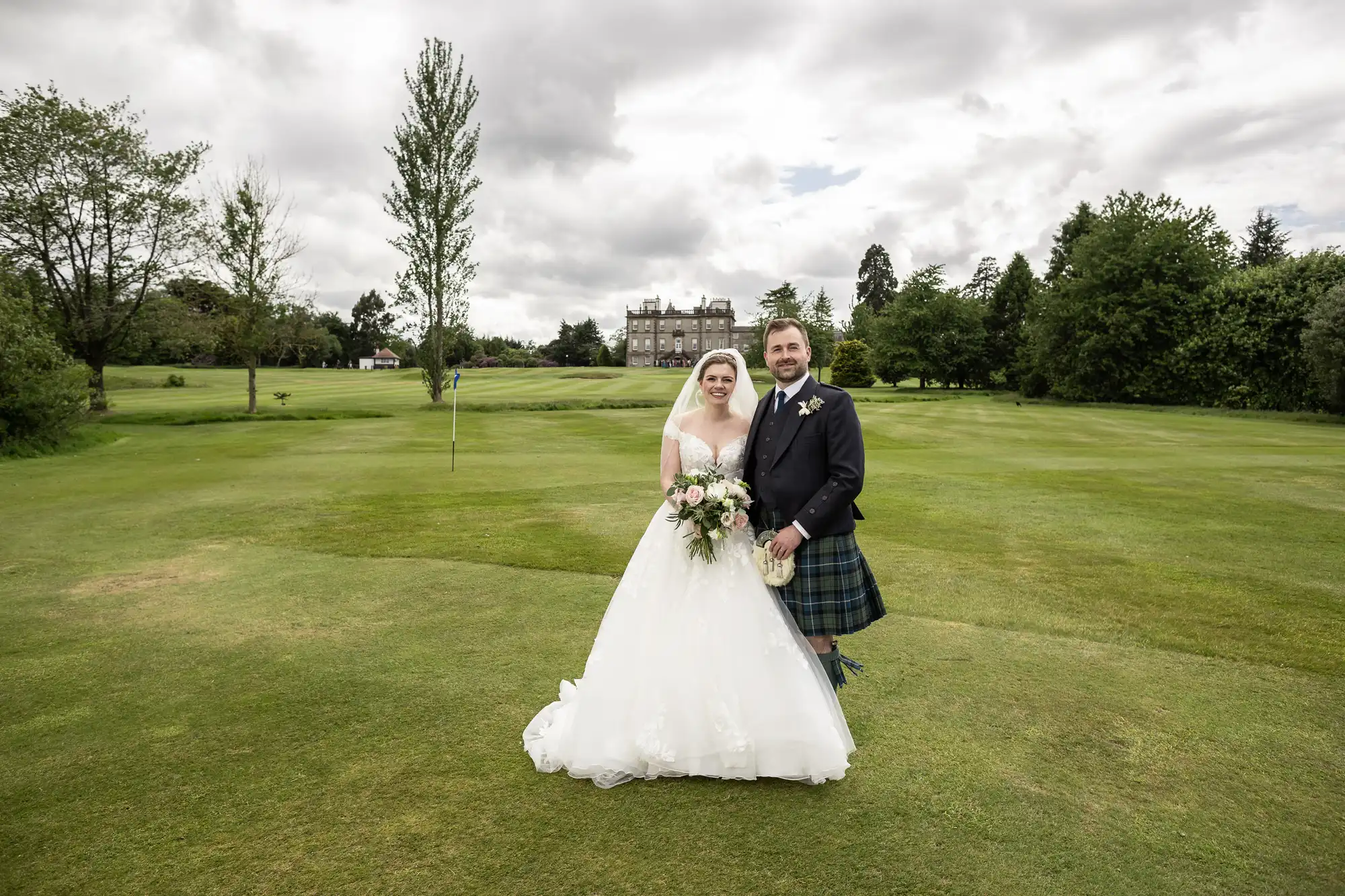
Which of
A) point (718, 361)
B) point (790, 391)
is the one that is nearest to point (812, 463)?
point (790, 391)

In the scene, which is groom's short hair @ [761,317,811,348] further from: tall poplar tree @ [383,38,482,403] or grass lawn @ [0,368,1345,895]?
tall poplar tree @ [383,38,482,403]

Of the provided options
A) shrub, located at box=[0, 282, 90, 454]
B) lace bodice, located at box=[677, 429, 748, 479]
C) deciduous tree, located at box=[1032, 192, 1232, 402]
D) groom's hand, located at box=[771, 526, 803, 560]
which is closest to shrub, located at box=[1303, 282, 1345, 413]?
deciduous tree, located at box=[1032, 192, 1232, 402]

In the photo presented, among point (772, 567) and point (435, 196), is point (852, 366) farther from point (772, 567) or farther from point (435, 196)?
point (772, 567)

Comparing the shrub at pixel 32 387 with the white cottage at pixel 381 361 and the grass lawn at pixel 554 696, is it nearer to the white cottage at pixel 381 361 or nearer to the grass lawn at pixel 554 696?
the grass lawn at pixel 554 696

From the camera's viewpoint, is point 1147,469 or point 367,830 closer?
point 367,830

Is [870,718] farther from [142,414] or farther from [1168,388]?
[1168,388]

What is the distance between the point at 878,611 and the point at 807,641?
49cm

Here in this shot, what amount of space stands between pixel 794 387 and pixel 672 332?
115 meters

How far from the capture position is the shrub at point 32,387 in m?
17.7

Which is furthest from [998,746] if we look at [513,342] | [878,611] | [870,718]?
[513,342]

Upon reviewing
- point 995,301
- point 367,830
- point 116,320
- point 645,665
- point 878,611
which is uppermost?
point 995,301

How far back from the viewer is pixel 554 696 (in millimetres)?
4941

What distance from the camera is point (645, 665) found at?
407cm

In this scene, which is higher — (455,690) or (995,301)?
(995,301)
